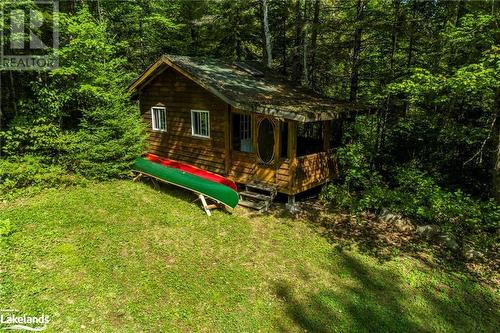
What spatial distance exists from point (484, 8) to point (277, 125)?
6.95 meters

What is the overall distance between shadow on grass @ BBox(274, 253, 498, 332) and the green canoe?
3425 mm

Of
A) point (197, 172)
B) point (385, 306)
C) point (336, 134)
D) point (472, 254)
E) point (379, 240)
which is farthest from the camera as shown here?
point (336, 134)

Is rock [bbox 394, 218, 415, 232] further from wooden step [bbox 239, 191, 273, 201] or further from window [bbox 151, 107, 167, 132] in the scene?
window [bbox 151, 107, 167, 132]

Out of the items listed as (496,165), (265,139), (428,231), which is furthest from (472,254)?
(265,139)

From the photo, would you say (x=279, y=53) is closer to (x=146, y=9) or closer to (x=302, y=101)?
(x=146, y=9)

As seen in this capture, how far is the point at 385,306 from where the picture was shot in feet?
22.7

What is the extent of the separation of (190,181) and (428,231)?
24.5 ft

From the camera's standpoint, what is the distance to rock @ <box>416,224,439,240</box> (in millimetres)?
9648

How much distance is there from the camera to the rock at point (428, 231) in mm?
9648

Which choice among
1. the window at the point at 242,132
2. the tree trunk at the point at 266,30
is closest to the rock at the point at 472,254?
the window at the point at 242,132

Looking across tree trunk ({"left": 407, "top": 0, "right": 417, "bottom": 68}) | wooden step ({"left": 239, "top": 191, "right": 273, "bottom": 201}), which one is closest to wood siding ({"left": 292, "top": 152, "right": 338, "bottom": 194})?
wooden step ({"left": 239, "top": 191, "right": 273, "bottom": 201})

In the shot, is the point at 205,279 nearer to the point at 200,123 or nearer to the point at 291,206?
the point at 291,206

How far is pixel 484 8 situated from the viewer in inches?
380

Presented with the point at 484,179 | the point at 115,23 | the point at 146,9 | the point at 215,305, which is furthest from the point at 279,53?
the point at 215,305
